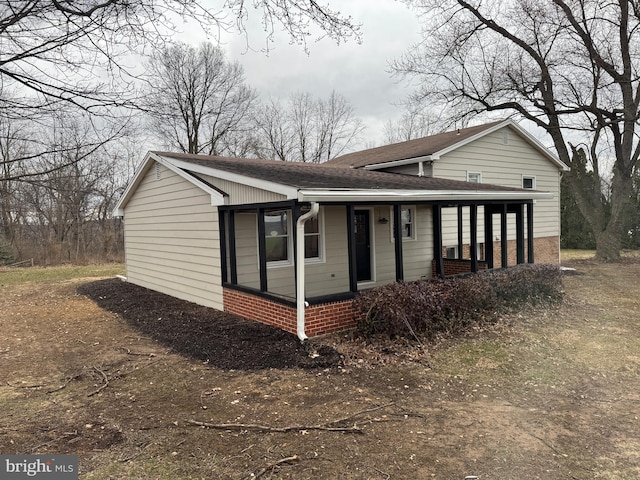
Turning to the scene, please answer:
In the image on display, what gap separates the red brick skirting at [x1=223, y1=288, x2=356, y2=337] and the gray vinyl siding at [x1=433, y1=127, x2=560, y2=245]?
6577mm

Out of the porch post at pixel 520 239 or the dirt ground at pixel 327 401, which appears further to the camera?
the porch post at pixel 520 239

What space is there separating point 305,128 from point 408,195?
28.1 metres

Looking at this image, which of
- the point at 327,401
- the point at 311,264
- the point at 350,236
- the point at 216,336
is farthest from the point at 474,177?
the point at 327,401

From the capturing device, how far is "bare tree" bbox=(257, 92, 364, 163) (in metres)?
33.8

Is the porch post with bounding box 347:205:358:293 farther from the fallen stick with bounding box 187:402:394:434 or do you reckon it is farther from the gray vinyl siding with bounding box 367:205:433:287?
the gray vinyl siding with bounding box 367:205:433:287

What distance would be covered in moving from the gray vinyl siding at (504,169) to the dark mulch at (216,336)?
744 centimetres

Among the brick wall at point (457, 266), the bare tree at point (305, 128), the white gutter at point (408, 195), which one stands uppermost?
the bare tree at point (305, 128)

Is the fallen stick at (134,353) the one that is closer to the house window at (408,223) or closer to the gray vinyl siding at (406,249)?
the gray vinyl siding at (406,249)

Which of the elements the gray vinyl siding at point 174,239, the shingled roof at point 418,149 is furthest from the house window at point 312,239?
the shingled roof at point 418,149

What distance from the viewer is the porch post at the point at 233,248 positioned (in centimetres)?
814

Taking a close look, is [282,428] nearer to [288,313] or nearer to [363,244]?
[288,313]

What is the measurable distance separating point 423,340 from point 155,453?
398cm

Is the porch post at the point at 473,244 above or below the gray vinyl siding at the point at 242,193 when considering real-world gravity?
below

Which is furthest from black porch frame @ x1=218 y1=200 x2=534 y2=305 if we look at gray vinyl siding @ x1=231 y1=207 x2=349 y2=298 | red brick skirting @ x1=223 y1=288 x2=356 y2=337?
gray vinyl siding @ x1=231 y1=207 x2=349 y2=298
